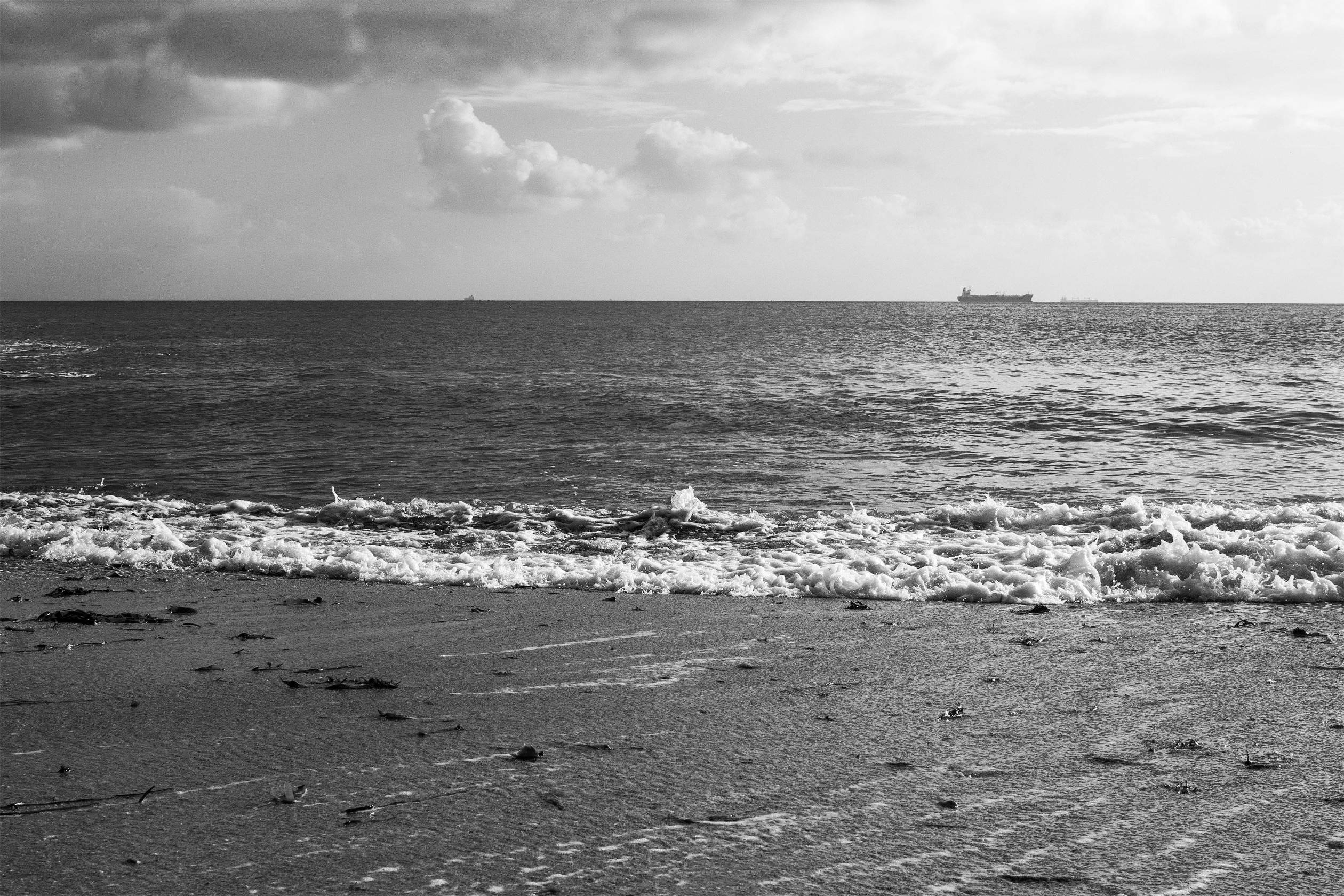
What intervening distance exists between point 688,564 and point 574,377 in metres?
25.9

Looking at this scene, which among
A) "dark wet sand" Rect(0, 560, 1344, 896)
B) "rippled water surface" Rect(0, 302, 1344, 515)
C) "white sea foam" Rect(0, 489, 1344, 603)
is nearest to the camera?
"dark wet sand" Rect(0, 560, 1344, 896)

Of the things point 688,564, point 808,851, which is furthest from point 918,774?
point 688,564

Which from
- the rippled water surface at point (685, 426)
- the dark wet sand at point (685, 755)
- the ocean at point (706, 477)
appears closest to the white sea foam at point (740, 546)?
the ocean at point (706, 477)

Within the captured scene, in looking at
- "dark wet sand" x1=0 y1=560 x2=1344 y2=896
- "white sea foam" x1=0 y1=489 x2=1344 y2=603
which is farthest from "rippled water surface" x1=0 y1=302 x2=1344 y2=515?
"dark wet sand" x1=0 y1=560 x2=1344 y2=896

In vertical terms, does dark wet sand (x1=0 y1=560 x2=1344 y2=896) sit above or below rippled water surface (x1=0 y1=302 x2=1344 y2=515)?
below

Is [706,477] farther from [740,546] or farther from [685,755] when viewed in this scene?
[685,755]

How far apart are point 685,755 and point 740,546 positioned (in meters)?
6.00

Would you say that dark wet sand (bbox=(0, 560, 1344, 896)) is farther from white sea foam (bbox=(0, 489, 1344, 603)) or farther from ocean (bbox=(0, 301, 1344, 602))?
ocean (bbox=(0, 301, 1344, 602))

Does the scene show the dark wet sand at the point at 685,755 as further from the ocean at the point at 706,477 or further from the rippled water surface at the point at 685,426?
the rippled water surface at the point at 685,426

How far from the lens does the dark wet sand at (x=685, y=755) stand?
11.6 ft

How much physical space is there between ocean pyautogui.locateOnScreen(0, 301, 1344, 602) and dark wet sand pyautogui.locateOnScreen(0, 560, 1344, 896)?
1.56 metres

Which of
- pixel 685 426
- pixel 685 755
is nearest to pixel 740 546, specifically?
pixel 685 755

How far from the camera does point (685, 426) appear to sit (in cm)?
2173

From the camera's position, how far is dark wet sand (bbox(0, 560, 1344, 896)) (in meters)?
3.55
